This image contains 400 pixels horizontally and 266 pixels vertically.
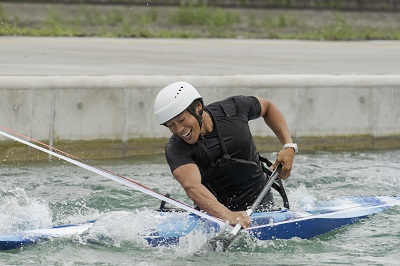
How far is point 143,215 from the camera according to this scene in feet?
30.2

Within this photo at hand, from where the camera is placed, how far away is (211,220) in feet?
29.0

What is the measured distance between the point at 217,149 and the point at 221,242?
80 cm

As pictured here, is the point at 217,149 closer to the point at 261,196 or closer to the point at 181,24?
the point at 261,196

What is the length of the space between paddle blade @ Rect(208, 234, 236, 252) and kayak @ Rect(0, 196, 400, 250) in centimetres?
10

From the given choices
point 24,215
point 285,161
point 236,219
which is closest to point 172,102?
point 236,219

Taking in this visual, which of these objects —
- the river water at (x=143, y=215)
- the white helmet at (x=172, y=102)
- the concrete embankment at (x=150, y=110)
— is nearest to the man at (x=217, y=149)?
the white helmet at (x=172, y=102)

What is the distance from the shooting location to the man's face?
8.46 meters

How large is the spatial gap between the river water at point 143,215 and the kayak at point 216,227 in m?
0.07

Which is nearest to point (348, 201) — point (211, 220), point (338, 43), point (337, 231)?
point (337, 231)

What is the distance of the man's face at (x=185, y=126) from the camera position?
27.8 feet

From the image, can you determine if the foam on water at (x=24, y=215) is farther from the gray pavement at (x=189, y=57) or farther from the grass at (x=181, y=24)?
the grass at (x=181, y=24)

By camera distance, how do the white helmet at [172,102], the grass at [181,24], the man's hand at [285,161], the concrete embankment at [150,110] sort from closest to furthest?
the white helmet at [172,102] → the man's hand at [285,161] → the concrete embankment at [150,110] → the grass at [181,24]

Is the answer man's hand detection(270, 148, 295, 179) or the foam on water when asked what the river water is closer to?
the foam on water

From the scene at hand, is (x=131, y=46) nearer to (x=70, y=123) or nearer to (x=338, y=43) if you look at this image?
(x=338, y=43)
